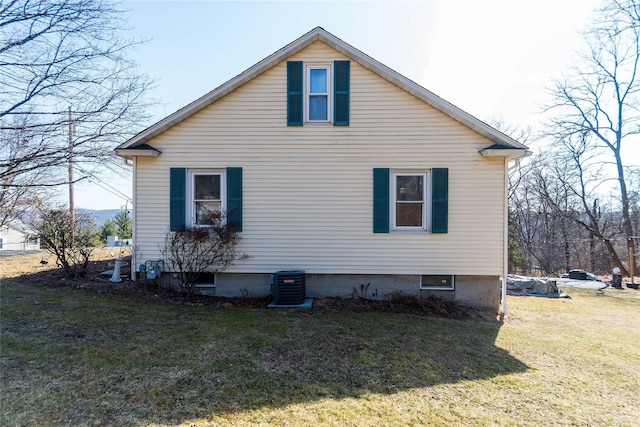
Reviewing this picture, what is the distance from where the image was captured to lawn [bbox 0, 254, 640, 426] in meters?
3.00

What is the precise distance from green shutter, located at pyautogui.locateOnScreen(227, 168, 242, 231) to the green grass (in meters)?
2.07

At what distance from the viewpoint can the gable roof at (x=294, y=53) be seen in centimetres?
714

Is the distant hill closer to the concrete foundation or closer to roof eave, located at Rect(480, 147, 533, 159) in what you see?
the concrete foundation

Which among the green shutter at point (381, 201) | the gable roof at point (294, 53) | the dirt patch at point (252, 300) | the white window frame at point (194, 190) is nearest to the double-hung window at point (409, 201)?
the green shutter at point (381, 201)

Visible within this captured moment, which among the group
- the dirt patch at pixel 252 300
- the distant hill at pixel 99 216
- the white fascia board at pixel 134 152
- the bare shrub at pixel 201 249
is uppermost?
the white fascia board at pixel 134 152

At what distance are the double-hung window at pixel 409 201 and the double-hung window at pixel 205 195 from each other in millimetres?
4308

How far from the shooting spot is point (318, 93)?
297 inches

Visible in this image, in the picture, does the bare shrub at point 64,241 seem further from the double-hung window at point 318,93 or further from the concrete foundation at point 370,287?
the double-hung window at point 318,93

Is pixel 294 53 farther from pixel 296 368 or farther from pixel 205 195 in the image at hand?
pixel 296 368

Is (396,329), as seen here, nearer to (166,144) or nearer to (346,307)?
(346,307)

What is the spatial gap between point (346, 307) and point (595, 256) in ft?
75.8

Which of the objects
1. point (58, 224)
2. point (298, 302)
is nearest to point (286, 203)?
point (298, 302)

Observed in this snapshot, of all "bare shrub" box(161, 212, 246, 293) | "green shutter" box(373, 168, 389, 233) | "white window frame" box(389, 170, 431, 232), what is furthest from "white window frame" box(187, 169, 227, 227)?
"white window frame" box(389, 170, 431, 232)

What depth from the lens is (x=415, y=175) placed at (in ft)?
24.5
